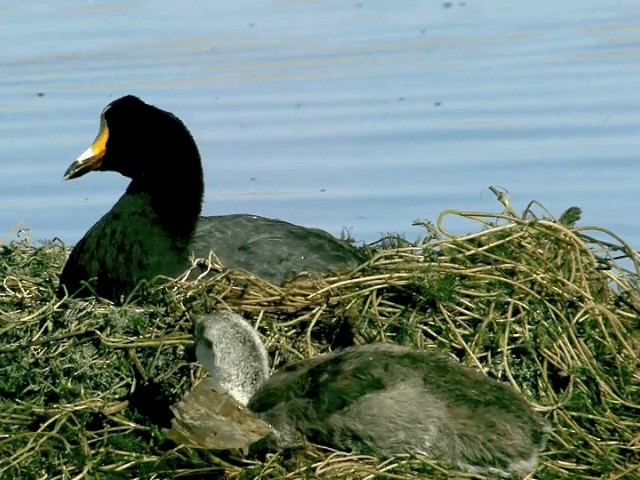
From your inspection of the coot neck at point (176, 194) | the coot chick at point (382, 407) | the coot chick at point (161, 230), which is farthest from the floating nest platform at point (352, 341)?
the coot neck at point (176, 194)

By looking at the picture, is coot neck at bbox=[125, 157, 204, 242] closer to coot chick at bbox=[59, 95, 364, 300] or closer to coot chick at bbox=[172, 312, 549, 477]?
coot chick at bbox=[59, 95, 364, 300]

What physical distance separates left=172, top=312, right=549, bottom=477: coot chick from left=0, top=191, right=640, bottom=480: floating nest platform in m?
0.09

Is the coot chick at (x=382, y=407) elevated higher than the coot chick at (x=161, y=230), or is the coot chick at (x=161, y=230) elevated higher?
the coot chick at (x=161, y=230)

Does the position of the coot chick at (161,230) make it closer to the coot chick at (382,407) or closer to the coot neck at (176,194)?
the coot neck at (176,194)

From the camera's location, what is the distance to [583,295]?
21.6 ft

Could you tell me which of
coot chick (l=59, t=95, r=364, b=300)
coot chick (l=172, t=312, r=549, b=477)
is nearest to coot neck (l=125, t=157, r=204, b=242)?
coot chick (l=59, t=95, r=364, b=300)

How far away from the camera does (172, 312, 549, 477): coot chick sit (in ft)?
18.6

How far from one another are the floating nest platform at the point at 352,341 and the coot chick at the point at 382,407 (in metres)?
0.09

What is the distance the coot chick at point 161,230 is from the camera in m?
7.55

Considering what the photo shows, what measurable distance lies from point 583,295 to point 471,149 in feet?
17.6

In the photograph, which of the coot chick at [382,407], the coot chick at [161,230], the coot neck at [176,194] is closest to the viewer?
the coot chick at [382,407]

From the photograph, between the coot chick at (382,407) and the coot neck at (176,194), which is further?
the coot neck at (176,194)

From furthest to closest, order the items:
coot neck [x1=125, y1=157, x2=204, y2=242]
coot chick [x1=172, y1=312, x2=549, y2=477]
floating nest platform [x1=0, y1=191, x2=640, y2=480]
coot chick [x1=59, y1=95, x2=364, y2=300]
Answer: coot neck [x1=125, y1=157, x2=204, y2=242] < coot chick [x1=59, y1=95, x2=364, y2=300] < floating nest platform [x1=0, y1=191, x2=640, y2=480] < coot chick [x1=172, y1=312, x2=549, y2=477]

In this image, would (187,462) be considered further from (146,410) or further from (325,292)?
(325,292)
